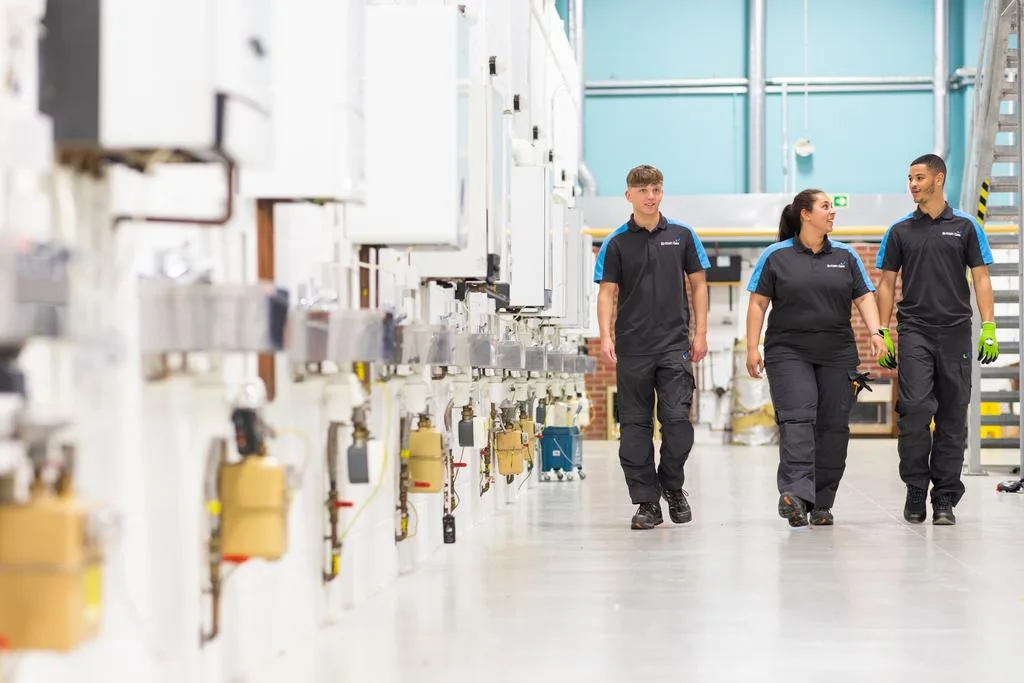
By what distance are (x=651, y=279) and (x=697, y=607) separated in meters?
2.33

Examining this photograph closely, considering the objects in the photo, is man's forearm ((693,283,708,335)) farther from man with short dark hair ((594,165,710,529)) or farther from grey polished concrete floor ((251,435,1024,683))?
grey polished concrete floor ((251,435,1024,683))

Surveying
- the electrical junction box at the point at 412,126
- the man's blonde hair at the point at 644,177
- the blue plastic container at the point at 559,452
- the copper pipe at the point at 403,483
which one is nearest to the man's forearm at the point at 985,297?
the man's blonde hair at the point at 644,177

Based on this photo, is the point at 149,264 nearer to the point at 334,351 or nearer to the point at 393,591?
the point at 334,351

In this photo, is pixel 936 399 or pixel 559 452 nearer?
pixel 936 399

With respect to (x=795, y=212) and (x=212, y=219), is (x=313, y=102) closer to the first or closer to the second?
(x=212, y=219)

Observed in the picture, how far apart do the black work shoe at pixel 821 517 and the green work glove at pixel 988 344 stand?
992 mm

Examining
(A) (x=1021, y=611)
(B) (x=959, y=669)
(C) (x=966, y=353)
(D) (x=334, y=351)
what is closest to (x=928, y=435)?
(C) (x=966, y=353)

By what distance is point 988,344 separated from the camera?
628cm

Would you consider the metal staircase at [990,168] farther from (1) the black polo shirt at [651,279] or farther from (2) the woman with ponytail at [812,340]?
(1) the black polo shirt at [651,279]

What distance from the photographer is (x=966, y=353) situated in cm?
597

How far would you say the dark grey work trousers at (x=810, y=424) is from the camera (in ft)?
19.0

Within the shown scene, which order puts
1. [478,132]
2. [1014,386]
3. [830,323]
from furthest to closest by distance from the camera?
[1014,386] < [830,323] < [478,132]

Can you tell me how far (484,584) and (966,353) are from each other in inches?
106

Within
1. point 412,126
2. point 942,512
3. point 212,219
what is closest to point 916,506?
point 942,512
